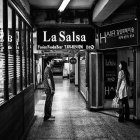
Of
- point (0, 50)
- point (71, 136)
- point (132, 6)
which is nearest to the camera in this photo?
point (0, 50)

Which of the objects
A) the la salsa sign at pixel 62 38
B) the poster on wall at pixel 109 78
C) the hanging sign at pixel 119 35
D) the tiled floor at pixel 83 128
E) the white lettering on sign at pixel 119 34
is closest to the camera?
the tiled floor at pixel 83 128

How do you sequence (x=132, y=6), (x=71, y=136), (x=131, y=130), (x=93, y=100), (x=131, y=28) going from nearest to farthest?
(x=71, y=136) → (x=131, y=130) → (x=131, y=28) → (x=132, y=6) → (x=93, y=100)

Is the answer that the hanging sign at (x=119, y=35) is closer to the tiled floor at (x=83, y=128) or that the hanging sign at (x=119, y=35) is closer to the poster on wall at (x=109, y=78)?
the poster on wall at (x=109, y=78)

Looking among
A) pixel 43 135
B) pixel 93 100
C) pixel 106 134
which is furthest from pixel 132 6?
pixel 43 135

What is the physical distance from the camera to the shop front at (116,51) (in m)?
7.01

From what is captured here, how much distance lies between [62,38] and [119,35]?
1.86 m

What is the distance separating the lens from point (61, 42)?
8.00m

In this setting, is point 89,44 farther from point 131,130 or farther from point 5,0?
point 5,0

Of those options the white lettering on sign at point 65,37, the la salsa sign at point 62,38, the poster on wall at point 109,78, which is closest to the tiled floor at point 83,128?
the poster on wall at point 109,78

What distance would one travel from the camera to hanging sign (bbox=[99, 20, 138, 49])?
6.86 metres

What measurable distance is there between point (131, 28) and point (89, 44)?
66.0 inches

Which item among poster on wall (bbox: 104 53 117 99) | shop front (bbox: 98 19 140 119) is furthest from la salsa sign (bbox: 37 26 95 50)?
poster on wall (bbox: 104 53 117 99)

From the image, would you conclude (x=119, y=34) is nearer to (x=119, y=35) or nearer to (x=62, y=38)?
(x=119, y=35)

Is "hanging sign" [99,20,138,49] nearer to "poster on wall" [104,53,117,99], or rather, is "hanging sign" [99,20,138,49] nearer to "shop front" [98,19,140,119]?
"shop front" [98,19,140,119]
